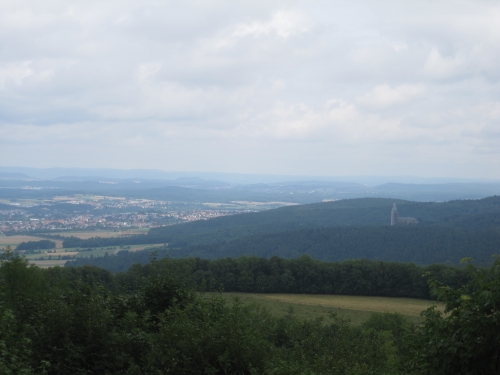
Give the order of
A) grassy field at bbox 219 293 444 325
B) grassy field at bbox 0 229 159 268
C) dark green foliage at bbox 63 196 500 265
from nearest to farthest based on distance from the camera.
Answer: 1. grassy field at bbox 219 293 444 325
2. grassy field at bbox 0 229 159 268
3. dark green foliage at bbox 63 196 500 265

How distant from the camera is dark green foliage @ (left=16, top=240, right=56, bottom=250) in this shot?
88.9 m

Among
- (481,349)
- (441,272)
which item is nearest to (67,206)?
(441,272)

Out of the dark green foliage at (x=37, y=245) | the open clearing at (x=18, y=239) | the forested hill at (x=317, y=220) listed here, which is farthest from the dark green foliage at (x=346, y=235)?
the dark green foliage at (x=37, y=245)

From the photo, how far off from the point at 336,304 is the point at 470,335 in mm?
39953

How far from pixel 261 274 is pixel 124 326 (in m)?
40.6

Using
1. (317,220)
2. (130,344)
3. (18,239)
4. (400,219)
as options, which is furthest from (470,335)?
(317,220)

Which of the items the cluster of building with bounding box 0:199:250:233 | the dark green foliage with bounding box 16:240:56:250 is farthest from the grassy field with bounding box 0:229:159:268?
the cluster of building with bounding box 0:199:250:233

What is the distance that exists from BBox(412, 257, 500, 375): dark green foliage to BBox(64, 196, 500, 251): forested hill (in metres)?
93.7

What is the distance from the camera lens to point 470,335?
881 centimetres

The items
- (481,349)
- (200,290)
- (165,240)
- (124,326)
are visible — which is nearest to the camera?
(481,349)

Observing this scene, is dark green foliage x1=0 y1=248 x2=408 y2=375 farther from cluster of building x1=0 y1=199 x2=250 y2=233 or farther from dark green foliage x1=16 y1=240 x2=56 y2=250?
cluster of building x1=0 y1=199 x2=250 y2=233

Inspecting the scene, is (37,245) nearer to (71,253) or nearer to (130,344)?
(71,253)

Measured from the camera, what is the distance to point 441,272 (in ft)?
165

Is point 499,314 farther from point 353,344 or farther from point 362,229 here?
point 362,229
